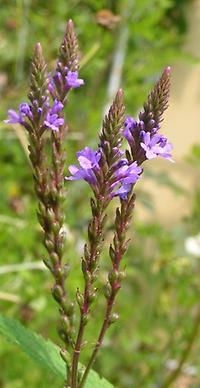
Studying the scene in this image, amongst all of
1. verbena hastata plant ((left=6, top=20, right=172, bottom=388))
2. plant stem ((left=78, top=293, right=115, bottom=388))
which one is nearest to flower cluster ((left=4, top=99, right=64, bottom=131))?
verbena hastata plant ((left=6, top=20, right=172, bottom=388))

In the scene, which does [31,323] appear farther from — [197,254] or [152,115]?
[152,115]

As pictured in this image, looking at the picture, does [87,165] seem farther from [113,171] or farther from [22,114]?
[22,114]

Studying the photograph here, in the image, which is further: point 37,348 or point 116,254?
point 37,348

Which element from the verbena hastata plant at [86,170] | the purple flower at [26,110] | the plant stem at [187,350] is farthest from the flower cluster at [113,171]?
the plant stem at [187,350]

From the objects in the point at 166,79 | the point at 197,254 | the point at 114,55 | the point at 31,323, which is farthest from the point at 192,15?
the point at 166,79

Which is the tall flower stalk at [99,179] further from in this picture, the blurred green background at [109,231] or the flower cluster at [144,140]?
the blurred green background at [109,231]

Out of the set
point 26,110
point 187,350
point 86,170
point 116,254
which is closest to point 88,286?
point 116,254

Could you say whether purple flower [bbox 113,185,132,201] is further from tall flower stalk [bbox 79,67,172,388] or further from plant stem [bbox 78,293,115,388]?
Answer: plant stem [bbox 78,293,115,388]
